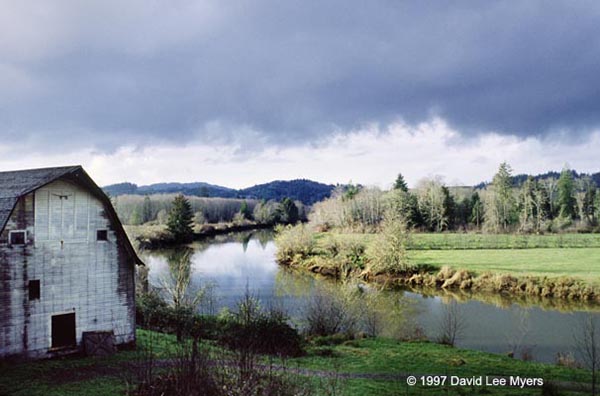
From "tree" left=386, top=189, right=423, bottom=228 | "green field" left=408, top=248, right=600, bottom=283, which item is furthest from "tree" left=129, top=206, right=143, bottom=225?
"green field" left=408, top=248, right=600, bottom=283

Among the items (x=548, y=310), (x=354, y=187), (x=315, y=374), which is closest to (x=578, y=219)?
(x=354, y=187)

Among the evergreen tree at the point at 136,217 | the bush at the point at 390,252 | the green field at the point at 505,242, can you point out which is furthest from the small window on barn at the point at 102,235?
the evergreen tree at the point at 136,217

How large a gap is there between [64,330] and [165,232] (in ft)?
161

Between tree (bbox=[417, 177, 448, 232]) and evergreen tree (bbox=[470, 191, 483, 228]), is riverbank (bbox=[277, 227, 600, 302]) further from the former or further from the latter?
evergreen tree (bbox=[470, 191, 483, 228])

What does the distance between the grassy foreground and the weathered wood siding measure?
1.05 m

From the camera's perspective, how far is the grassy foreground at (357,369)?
12.8 m

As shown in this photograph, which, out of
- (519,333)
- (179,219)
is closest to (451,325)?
(519,333)

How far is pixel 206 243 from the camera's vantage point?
238ft

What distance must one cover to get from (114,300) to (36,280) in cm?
303

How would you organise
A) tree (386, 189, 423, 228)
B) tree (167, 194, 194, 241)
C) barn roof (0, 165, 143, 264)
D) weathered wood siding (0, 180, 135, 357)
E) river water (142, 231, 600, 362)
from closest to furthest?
1. weathered wood siding (0, 180, 135, 357)
2. barn roof (0, 165, 143, 264)
3. river water (142, 231, 600, 362)
4. tree (167, 194, 194, 241)
5. tree (386, 189, 423, 228)

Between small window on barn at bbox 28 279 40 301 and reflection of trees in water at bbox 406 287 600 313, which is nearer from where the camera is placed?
small window on barn at bbox 28 279 40 301

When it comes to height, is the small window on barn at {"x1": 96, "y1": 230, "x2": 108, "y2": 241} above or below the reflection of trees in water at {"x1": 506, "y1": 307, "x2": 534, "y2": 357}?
above

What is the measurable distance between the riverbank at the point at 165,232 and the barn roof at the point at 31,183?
2040 centimetres

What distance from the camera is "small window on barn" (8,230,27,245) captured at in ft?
50.9
